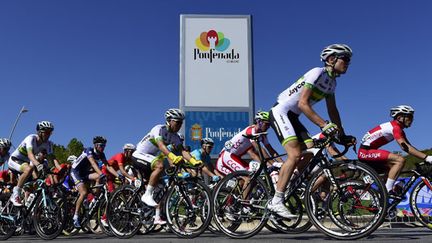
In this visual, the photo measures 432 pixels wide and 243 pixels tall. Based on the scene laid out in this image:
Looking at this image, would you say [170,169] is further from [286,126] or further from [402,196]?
[402,196]

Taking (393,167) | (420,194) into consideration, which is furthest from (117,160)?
(420,194)

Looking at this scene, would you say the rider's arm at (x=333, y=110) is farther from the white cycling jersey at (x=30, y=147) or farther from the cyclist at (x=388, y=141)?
the white cycling jersey at (x=30, y=147)

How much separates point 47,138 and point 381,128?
20.8ft

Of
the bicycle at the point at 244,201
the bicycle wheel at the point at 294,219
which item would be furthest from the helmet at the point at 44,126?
the bicycle wheel at the point at 294,219

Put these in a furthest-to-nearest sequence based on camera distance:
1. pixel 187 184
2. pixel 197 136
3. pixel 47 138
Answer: pixel 197 136, pixel 47 138, pixel 187 184

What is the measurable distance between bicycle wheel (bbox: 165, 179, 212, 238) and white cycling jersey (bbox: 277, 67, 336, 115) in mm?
1706

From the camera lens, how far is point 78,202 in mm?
9328

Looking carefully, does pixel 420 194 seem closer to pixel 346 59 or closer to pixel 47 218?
pixel 346 59

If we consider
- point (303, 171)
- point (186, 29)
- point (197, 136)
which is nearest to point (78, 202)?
point (303, 171)

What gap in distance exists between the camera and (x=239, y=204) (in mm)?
5980

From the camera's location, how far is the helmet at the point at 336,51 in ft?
17.2

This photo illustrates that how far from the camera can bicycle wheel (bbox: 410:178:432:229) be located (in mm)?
6668

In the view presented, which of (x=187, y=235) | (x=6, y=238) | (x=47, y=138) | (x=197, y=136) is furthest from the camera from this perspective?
(x=197, y=136)

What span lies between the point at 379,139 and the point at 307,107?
270cm
